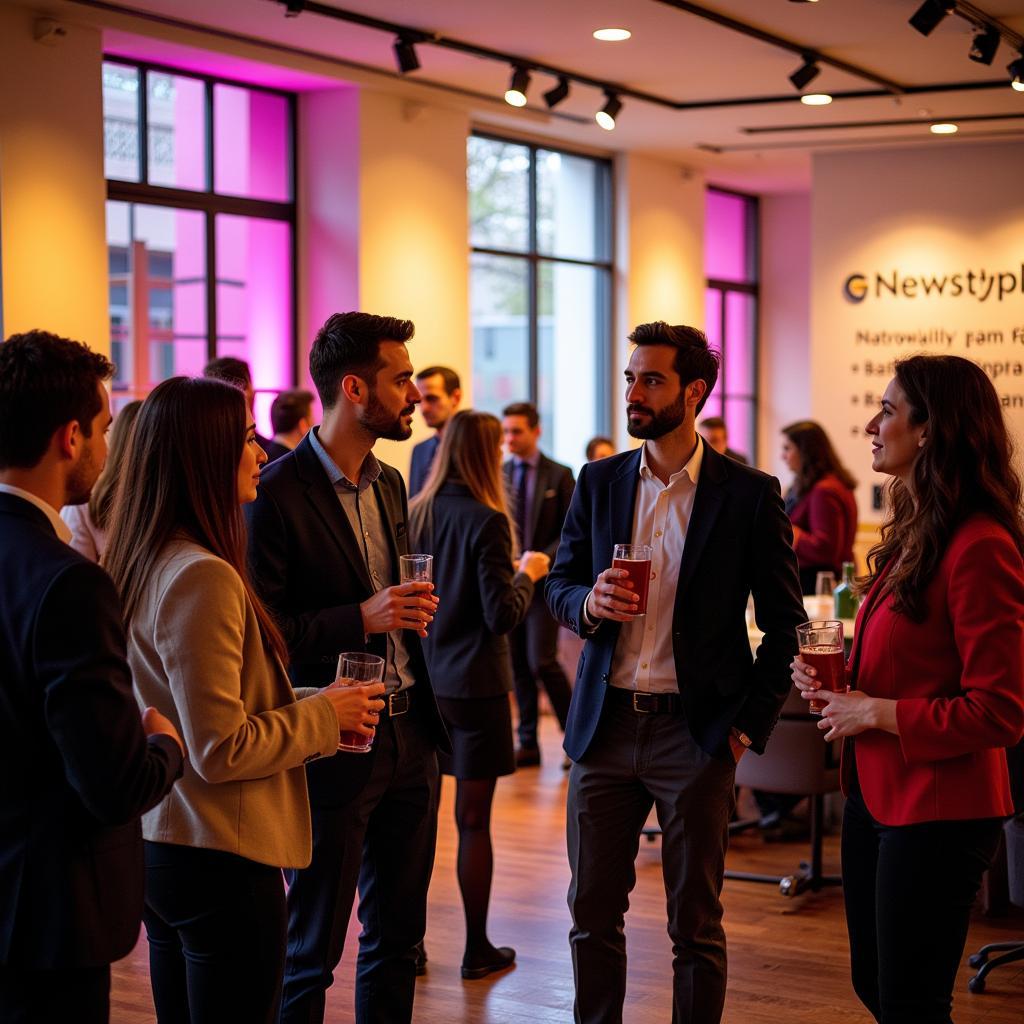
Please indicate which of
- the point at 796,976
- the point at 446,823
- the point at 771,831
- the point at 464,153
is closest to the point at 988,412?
the point at 796,976

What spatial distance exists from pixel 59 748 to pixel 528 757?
5807mm

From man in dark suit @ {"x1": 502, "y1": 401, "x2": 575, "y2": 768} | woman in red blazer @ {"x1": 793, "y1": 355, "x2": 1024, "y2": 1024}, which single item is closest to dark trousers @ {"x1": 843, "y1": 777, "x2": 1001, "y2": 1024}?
woman in red blazer @ {"x1": 793, "y1": 355, "x2": 1024, "y2": 1024}

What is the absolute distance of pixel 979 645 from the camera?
103 inches

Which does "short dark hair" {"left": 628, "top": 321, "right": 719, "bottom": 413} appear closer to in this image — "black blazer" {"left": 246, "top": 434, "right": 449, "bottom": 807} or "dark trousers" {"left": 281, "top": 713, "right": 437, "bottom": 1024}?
"black blazer" {"left": 246, "top": 434, "right": 449, "bottom": 807}

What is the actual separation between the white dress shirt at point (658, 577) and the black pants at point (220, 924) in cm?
111

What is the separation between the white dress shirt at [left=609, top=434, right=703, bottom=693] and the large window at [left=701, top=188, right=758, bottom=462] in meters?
9.49

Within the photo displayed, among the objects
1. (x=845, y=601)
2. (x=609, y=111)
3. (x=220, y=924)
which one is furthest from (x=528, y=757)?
(x=220, y=924)

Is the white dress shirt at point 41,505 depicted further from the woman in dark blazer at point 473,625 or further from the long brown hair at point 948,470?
the woman in dark blazer at point 473,625

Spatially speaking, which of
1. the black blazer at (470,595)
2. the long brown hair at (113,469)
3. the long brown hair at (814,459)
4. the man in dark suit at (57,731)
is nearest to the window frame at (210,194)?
the long brown hair at (814,459)

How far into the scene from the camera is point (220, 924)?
91.6 inches

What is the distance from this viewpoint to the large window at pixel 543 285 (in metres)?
10.1

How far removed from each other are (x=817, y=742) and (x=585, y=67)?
4516mm

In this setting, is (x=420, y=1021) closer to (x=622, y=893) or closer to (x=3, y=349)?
(x=622, y=893)

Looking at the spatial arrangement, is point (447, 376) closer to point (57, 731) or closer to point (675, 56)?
point (675, 56)
